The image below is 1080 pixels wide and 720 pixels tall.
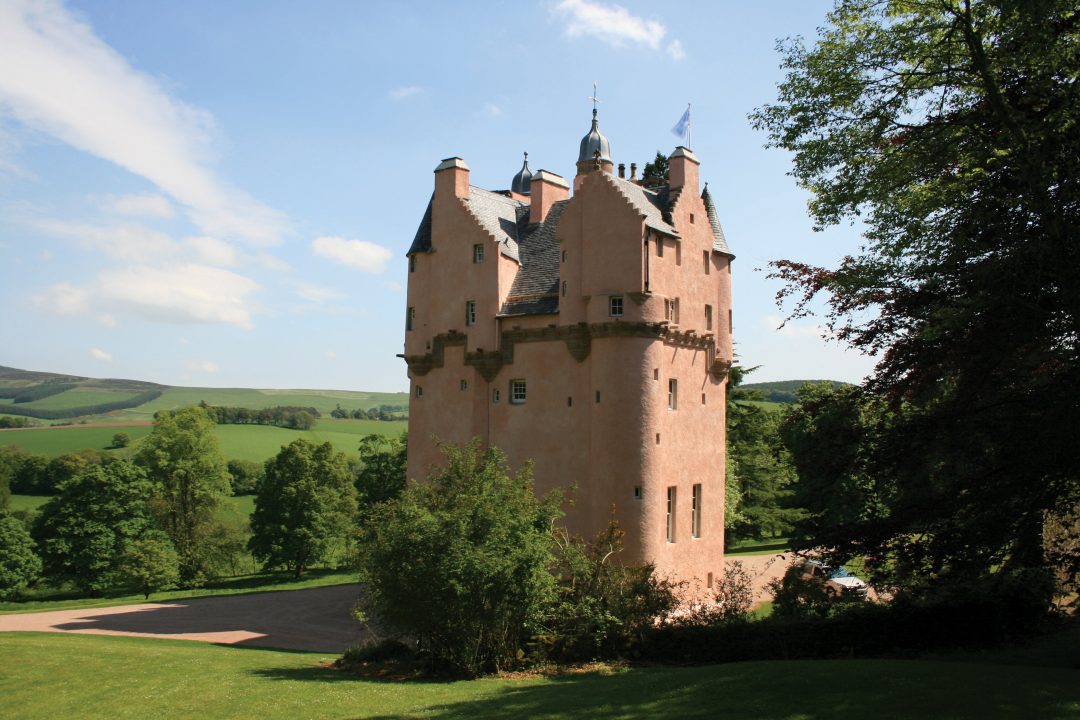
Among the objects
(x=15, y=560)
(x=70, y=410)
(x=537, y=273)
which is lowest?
Answer: (x=15, y=560)

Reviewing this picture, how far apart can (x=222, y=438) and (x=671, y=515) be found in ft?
253

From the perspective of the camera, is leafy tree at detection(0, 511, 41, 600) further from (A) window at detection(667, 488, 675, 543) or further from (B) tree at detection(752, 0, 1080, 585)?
(B) tree at detection(752, 0, 1080, 585)

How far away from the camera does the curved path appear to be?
97.6 ft

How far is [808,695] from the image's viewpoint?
1534 centimetres

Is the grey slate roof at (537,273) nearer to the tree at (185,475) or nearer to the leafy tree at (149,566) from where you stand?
the leafy tree at (149,566)

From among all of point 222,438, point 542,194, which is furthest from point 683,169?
point 222,438

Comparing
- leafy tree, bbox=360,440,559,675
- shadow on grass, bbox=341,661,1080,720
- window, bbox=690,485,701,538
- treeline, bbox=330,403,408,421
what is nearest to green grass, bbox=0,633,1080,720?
shadow on grass, bbox=341,661,1080,720

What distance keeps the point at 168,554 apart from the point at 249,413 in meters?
76.0

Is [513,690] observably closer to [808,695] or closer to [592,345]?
[808,695]

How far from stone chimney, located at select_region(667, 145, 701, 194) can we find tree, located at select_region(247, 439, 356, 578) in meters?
30.9

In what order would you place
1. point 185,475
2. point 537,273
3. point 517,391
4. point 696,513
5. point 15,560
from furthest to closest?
point 185,475 < point 15,560 < point 537,273 < point 517,391 < point 696,513

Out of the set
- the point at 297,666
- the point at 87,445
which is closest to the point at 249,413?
the point at 87,445

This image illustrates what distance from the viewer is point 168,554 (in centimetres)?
4819

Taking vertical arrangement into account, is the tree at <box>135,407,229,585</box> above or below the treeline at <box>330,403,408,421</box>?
below
